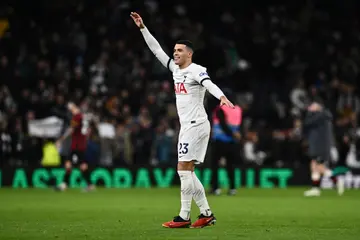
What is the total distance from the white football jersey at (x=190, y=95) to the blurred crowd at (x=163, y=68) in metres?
12.2

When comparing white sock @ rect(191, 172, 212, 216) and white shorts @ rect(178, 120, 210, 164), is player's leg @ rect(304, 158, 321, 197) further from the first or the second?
white shorts @ rect(178, 120, 210, 164)

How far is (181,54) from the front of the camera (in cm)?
1190

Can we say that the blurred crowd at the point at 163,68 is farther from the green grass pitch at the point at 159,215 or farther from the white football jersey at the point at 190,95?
the white football jersey at the point at 190,95

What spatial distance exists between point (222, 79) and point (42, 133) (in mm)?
6851

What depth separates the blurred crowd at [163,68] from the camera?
26297 mm

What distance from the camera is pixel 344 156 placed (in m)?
26.6

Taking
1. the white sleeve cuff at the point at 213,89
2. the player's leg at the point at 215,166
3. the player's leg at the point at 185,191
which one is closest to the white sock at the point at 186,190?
the player's leg at the point at 185,191

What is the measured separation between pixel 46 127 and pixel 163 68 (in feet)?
17.1

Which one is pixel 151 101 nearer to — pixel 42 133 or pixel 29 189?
pixel 42 133

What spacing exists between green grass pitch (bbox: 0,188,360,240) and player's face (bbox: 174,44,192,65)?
2285mm

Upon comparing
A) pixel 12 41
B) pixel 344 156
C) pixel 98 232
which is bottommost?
pixel 98 232

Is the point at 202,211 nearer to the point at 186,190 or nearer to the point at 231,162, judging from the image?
the point at 186,190

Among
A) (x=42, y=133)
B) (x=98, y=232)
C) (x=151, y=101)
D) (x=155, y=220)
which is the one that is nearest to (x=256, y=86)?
(x=151, y=101)

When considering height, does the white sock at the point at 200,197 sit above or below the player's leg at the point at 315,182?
below
